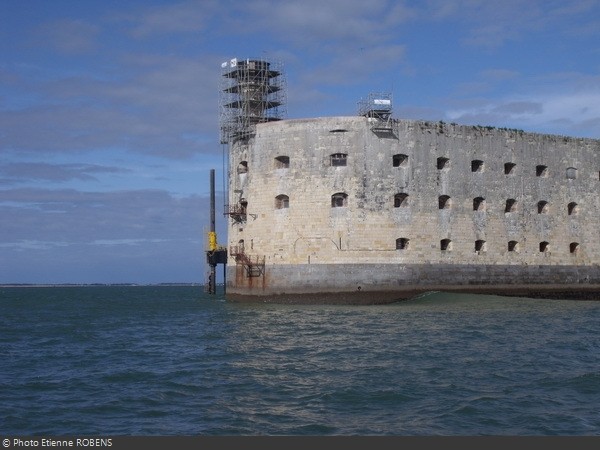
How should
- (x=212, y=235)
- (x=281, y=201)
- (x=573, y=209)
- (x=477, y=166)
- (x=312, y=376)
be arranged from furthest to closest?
(x=212, y=235)
(x=573, y=209)
(x=477, y=166)
(x=281, y=201)
(x=312, y=376)

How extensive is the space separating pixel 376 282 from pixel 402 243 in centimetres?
201

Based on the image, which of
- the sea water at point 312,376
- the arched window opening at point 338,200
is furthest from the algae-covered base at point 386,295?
the sea water at point 312,376

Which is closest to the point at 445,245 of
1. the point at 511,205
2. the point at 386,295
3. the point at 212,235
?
the point at 386,295

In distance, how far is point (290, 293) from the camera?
1149 inches

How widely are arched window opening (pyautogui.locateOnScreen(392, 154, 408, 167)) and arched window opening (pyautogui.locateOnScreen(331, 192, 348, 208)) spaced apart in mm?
2544

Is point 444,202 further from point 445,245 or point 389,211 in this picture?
point 389,211

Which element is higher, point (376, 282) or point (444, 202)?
point (444, 202)

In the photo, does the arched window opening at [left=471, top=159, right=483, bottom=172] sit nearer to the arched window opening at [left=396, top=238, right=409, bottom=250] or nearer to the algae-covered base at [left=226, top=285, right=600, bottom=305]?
the arched window opening at [left=396, top=238, right=409, bottom=250]

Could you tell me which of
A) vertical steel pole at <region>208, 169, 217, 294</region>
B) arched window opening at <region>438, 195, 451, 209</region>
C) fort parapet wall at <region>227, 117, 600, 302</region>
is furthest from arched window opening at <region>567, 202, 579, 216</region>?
vertical steel pole at <region>208, 169, 217, 294</region>

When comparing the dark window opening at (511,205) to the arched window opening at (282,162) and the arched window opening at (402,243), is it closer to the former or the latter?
the arched window opening at (402,243)

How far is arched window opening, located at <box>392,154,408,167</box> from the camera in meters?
29.8

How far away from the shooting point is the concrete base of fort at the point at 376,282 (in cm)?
2872

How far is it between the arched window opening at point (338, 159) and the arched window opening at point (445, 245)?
17.2ft

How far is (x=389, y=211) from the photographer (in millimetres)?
29172
